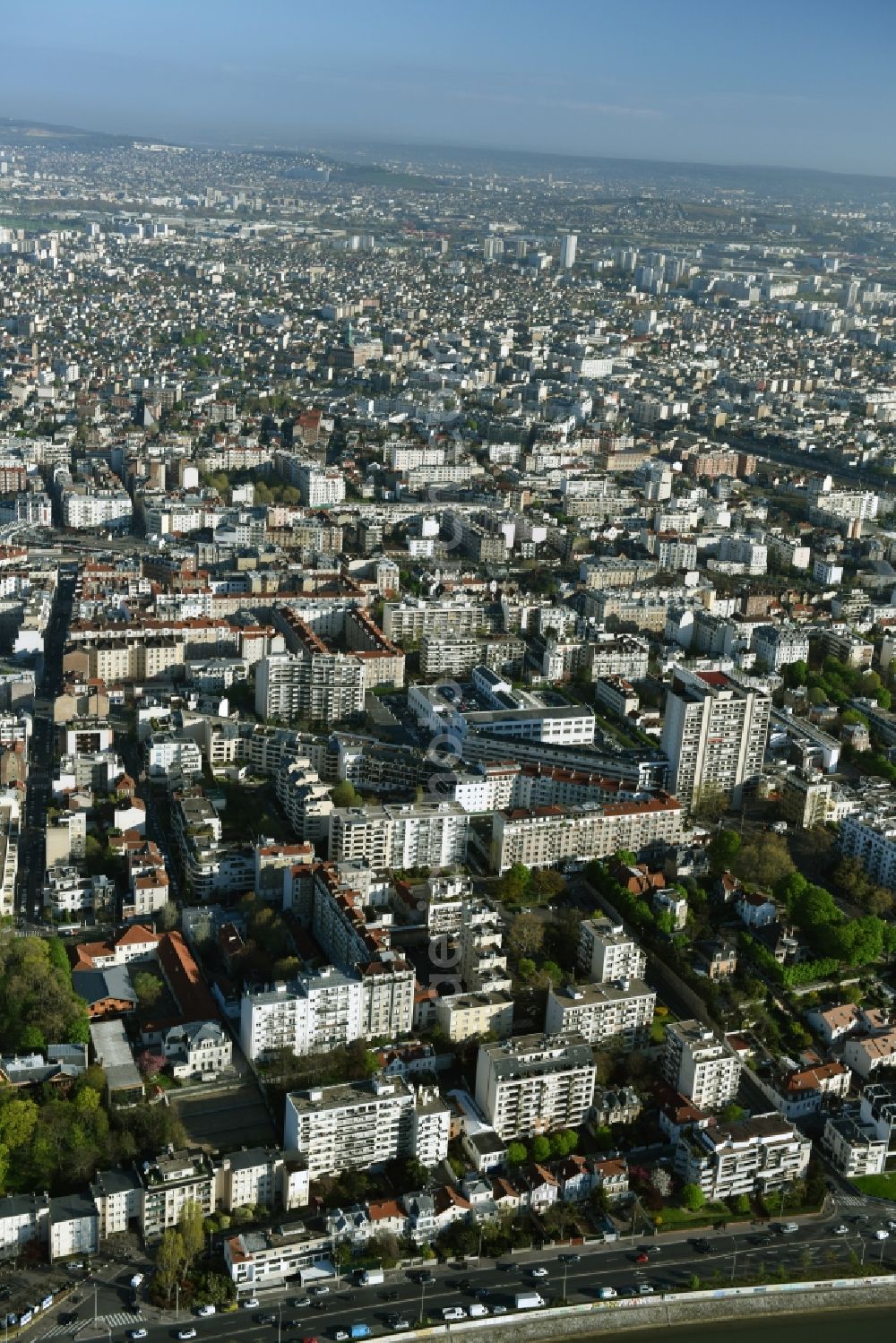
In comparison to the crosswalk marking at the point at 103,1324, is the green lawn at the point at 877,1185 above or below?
below

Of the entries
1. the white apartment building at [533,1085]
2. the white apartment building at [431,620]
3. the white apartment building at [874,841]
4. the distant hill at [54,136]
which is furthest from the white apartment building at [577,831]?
the distant hill at [54,136]

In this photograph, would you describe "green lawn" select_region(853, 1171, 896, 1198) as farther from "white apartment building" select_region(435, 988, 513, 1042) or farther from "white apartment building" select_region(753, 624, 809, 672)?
"white apartment building" select_region(753, 624, 809, 672)

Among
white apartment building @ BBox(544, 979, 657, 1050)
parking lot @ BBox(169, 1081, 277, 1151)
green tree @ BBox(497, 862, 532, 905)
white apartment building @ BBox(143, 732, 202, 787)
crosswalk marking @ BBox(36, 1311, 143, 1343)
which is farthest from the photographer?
white apartment building @ BBox(143, 732, 202, 787)

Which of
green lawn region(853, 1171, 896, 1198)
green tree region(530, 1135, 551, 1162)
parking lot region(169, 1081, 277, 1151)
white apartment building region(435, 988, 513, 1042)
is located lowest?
green lawn region(853, 1171, 896, 1198)

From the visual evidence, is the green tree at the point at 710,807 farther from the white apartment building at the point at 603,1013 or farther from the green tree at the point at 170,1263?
the green tree at the point at 170,1263

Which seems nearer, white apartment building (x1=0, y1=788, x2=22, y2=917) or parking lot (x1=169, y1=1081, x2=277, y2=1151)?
parking lot (x1=169, y1=1081, x2=277, y2=1151)

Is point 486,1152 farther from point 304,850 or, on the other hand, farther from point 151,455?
point 151,455

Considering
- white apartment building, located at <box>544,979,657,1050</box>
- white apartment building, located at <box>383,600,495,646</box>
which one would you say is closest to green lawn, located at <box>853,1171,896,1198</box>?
white apartment building, located at <box>544,979,657,1050</box>
